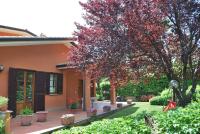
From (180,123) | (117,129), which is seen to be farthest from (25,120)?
(180,123)

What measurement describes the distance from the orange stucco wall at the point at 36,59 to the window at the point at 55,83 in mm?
289

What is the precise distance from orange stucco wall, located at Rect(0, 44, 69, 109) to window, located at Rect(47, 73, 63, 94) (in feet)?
0.95

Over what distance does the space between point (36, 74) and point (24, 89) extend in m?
1.17

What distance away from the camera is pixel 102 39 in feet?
39.4

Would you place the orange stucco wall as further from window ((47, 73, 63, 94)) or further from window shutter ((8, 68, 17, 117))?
window ((47, 73, 63, 94))

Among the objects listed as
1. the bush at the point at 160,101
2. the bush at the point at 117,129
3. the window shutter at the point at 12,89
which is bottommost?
the bush at the point at 117,129

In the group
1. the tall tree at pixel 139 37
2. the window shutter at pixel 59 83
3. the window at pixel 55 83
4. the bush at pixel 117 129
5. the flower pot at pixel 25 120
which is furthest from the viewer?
the window shutter at pixel 59 83

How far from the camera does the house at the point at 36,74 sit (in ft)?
47.9

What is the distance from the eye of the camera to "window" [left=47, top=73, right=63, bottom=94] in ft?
61.1

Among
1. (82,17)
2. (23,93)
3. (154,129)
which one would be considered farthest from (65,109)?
(154,129)

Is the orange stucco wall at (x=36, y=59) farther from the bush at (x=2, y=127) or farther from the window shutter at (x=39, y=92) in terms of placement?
the bush at (x=2, y=127)

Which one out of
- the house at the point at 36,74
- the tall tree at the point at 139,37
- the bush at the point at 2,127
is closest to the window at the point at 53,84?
the house at the point at 36,74

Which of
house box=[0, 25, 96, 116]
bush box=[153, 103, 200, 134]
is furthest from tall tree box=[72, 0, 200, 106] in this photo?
bush box=[153, 103, 200, 134]

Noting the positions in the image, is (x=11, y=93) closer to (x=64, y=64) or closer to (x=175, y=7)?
(x=64, y=64)
